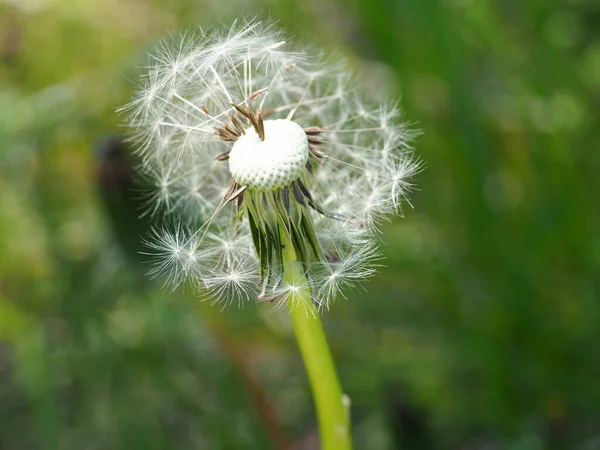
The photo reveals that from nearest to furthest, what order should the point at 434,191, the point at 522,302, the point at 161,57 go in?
1. the point at 161,57
2. the point at 522,302
3. the point at 434,191

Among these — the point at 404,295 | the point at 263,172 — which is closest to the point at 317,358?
the point at 263,172

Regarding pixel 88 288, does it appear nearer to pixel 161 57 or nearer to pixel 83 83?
pixel 83 83

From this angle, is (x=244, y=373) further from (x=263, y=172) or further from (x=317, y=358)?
(x=263, y=172)

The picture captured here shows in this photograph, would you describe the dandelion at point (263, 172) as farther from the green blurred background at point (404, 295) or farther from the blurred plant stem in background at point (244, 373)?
the blurred plant stem in background at point (244, 373)

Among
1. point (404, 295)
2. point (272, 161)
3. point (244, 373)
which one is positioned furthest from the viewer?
point (404, 295)

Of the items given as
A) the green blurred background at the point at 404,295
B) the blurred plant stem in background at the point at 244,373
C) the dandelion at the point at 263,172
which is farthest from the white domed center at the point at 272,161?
the blurred plant stem in background at the point at 244,373

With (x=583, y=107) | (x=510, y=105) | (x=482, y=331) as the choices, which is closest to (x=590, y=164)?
(x=583, y=107)

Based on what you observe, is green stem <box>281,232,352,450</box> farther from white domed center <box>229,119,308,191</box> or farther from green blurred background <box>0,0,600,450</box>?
green blurred background <box>0,0,600,450</box>

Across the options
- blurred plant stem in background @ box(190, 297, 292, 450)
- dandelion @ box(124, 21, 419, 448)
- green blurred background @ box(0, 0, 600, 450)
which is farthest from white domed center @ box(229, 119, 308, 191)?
blurred plant stem in background @ box(190, 297, 292, 450)
